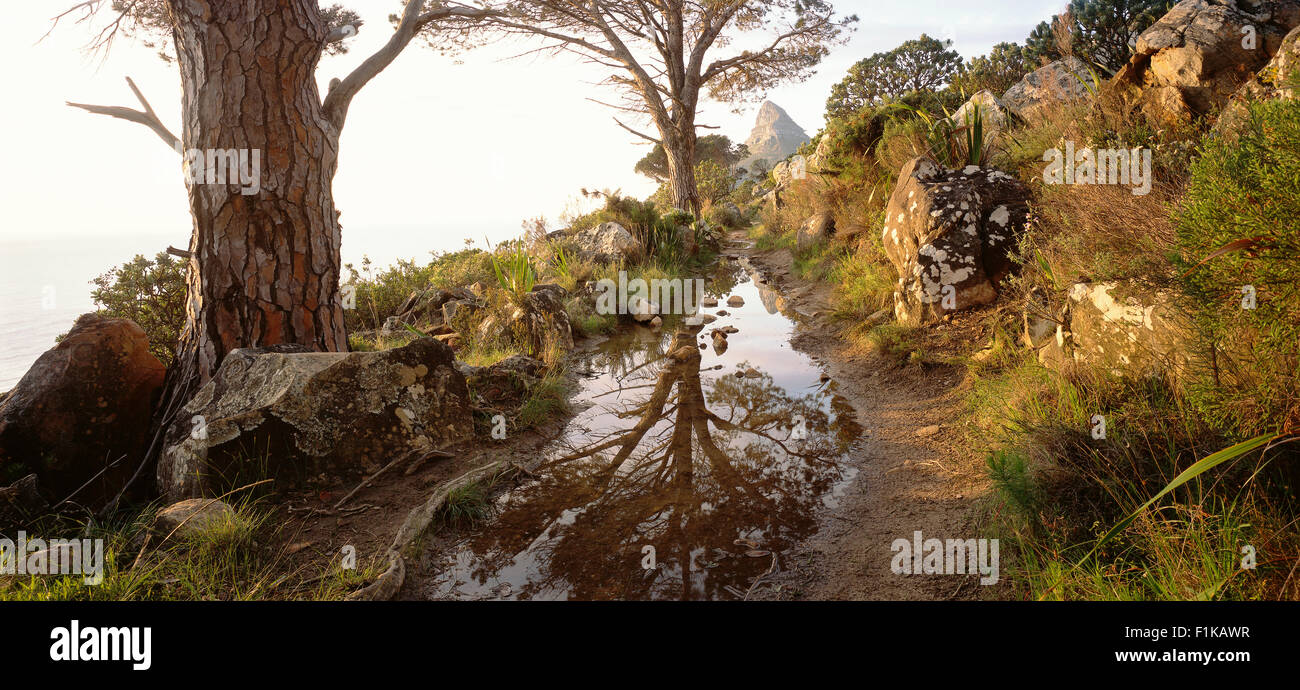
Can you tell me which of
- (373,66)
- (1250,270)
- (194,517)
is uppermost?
(373,66)

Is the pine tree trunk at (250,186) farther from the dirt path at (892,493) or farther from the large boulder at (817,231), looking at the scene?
the large boulder at (817,231)

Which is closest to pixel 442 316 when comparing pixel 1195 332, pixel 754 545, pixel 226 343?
pixel 226 343

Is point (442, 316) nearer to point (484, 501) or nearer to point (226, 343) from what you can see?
point (226, 343)

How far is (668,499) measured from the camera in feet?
11.6

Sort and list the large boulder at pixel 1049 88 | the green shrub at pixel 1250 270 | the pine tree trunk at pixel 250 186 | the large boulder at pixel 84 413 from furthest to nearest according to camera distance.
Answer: the large boulder at pixel 1049 88 → the pine tree trunk at pixel 250 186 → the large boulder at pixel 84 413 → the green shrub at pixel 1250 270

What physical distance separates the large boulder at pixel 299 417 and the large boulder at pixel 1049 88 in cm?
714

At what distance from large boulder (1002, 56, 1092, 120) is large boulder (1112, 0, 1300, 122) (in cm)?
67

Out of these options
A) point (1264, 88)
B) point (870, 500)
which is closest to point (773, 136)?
point (1264, 88)

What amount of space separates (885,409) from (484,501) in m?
3.30

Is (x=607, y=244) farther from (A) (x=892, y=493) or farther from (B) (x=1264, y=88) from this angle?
(B) (x=1264, y=88)

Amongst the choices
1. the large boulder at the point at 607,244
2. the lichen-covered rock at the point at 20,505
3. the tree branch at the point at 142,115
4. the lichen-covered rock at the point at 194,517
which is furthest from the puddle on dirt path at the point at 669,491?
the large boulder at the point at 607,244

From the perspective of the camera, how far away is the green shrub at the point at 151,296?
531 cm

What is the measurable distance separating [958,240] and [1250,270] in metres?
3.64
